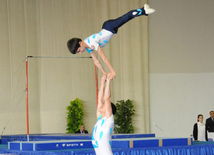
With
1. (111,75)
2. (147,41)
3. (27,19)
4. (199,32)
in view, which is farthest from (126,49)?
(111,75)

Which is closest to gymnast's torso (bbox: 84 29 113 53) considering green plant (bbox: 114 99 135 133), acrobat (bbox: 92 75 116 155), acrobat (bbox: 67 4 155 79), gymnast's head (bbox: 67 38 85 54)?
acrobat (bbox: 67 4 155 79)

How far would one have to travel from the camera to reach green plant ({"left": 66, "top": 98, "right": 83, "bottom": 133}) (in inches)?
537

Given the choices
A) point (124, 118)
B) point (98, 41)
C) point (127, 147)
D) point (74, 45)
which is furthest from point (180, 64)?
point (74, 45)

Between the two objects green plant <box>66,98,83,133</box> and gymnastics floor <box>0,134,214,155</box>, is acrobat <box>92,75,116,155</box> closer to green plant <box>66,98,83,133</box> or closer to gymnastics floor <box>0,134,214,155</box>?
gymnastics floor <box>0,134,214,155</box>

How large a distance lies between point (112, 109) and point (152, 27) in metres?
10.3

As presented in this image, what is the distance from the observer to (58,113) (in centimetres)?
1398

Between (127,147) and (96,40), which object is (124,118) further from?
(96,40)

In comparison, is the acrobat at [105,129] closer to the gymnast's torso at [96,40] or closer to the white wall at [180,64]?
the gymnast's torso at [96,40]

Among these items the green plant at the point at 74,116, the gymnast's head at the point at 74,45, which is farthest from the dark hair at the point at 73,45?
the green plant at the point at 74,116

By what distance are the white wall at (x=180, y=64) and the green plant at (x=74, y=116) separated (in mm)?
2470

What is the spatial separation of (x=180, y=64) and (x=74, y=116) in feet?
12.7

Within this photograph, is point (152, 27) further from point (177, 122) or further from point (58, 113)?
point (58, 113)

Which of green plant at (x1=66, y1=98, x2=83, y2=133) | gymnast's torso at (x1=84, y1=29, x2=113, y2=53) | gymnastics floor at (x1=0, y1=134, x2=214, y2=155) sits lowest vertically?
gymnastics floor at (x1=0, y1=134, x2=214, y2=155)

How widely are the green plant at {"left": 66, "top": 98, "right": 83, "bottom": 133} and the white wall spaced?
8.10 feet
